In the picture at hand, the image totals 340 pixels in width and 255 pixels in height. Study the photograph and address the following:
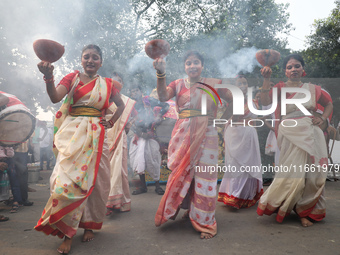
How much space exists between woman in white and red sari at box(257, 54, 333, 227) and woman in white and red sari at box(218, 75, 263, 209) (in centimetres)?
86

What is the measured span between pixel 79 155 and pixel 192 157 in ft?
→ 4.20

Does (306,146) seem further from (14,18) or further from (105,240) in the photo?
(14,18)

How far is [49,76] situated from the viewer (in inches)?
110

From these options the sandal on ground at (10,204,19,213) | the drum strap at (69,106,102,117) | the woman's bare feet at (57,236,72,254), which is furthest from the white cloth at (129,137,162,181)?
the woman's bare feet at (57,236,72,254)

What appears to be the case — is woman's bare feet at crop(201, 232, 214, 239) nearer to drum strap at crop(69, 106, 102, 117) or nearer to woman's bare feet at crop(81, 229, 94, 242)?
woman's bare feet at crop(81, 229, 94, 242)

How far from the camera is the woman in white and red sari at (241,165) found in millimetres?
4605

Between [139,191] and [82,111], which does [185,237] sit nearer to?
[82,111]

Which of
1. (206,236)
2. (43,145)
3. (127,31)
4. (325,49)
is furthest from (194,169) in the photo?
(325,49)

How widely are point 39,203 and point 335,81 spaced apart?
11380mm

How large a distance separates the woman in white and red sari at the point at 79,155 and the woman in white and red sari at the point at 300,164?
205 centimetres

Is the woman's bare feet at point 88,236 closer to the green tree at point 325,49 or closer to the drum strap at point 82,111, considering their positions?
the drum strap at point 82,111

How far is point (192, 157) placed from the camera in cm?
341

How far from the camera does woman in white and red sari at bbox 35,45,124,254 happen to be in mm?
2840

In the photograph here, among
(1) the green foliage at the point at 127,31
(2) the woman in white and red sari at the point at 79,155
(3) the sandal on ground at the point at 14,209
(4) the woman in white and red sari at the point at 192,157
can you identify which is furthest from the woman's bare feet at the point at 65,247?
(1) the green foliage at the point at 127,31
